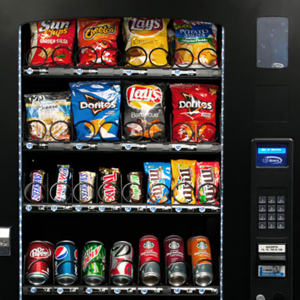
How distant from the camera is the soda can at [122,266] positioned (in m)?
1.93

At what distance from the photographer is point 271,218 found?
1.87m

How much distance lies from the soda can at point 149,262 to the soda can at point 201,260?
191 millimetres

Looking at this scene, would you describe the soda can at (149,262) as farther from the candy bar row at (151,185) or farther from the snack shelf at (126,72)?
the snack shelf at (126,72)

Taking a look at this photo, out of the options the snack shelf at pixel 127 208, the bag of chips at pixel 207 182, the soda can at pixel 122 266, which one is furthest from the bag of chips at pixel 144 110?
the soda can at pixel 122 266

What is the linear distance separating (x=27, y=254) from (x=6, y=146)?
0.58 metres

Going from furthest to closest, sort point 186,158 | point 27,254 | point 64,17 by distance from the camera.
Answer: point 186,158 → point 27,254 → point 64,17

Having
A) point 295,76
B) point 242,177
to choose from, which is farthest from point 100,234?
point 295,76

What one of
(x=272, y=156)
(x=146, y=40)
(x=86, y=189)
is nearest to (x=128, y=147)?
(x=86, y=189)

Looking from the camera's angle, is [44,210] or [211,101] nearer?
[44,210]

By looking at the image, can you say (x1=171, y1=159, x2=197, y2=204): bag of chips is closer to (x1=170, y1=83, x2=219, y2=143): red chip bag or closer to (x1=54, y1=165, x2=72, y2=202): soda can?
(x1=170, y1=83, x2=219, y2=143): red chip bag

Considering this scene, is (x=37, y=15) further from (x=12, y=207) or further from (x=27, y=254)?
(x=27, y=254)

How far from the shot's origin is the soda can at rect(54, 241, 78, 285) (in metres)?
1.93

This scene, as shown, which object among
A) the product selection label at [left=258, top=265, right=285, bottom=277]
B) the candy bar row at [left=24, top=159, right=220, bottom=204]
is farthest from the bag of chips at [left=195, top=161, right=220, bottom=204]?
the product selection label at [left=258, top=265, right=285, bottom=277]

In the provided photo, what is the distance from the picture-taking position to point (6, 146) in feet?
6.11
